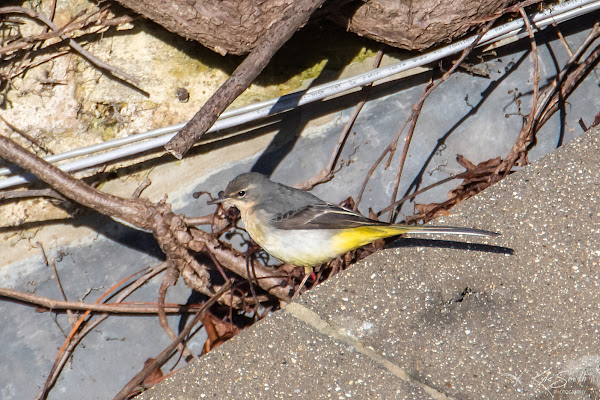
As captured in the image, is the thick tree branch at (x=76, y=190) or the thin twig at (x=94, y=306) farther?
the thin twig at (x=94, y=306)

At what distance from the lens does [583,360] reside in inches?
126

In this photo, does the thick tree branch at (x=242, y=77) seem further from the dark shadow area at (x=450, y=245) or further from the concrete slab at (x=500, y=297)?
the dark shadow area at (x=450, y=245)

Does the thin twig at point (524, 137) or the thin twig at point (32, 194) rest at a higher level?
the thin twig at point (32, 194)

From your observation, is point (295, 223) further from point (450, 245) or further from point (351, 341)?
point (351, 341)

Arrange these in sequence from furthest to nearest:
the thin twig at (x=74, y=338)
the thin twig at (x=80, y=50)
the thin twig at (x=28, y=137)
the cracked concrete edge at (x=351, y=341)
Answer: the thin twig at (x=74, y=338), the thin twig at (x=28, y=137), the thin twig at (x=80, y=50), the cracked concrete edge at (x=351, y=341)

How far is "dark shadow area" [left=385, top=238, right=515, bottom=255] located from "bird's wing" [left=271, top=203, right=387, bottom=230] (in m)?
0.45

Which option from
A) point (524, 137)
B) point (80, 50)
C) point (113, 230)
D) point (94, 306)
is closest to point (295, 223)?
point (113, 230)

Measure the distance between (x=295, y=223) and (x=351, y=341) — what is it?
119 cm

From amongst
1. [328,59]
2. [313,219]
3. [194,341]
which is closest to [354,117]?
[328,59]

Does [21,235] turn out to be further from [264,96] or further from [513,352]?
[513,352]

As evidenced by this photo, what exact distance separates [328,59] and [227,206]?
1.27 metres

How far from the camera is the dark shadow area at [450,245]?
3.59 m

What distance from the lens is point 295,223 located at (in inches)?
169

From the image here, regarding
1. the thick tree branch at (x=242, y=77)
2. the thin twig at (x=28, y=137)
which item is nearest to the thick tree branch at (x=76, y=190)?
the thin twig at (x=28, y=137)
